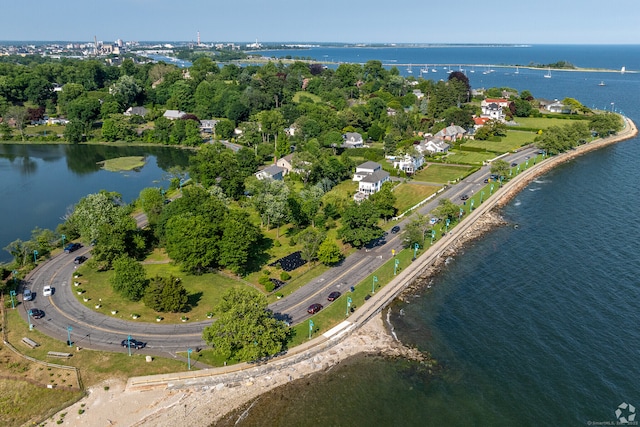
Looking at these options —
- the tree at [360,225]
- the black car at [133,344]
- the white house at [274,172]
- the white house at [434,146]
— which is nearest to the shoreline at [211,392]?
the black car at [133,344]

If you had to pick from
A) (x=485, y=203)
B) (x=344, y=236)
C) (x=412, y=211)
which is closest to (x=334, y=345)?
(x=344, y=236)

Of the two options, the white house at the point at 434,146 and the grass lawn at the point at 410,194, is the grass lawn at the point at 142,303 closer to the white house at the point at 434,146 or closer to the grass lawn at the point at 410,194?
the grass lawn at the point at 410,194

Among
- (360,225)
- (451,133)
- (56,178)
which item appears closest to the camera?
(360,225)

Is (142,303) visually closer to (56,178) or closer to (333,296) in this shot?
(333,296)

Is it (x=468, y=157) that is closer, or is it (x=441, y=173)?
(x=441, y=173)

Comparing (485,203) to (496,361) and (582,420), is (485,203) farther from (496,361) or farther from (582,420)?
(582,420)

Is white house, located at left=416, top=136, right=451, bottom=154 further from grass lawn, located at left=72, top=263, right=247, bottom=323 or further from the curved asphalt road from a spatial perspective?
grass lawn, located at left=72, top=263, right=247, bottom=323

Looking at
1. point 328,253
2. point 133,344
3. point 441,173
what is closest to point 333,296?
point 328,253
